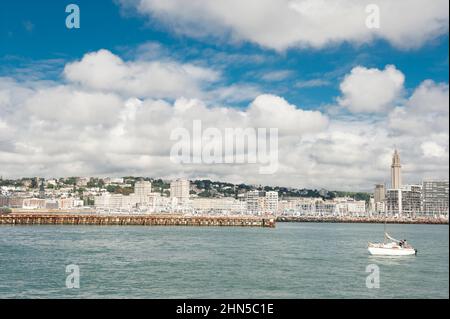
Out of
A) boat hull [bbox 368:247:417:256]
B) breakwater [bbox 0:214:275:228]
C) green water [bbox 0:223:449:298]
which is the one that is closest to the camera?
green water [bbox 0:223:449:298]

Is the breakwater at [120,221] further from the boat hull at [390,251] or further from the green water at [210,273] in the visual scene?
the boat hull at [390,251]

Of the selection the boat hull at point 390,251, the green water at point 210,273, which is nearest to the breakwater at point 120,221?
the green water at point 210,273

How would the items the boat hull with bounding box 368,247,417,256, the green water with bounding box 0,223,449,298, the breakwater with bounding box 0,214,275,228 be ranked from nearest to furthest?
the green water with bounding box 0,223,449,298 → the boat hull with bounding box 368,247,417,256 → the breakwater with bounding box 0,214,275,228

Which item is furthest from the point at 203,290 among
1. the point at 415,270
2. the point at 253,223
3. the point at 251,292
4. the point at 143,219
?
the point at 253,223

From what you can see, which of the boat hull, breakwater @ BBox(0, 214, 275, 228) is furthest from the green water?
breakwater @ BBox(0, 214, 275, 228)

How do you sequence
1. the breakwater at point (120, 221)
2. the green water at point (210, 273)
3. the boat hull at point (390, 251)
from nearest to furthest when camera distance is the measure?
1. the green water at point (210, 273)
2. the boat hull at point (390, 251)
3. the breakwater at point (120, 221)

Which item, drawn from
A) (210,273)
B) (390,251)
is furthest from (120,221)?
(210,273)

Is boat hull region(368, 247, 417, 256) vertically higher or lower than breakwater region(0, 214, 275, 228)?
higher

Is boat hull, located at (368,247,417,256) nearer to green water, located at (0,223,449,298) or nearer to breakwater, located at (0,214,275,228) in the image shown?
green water, located at (0,223,449,298)

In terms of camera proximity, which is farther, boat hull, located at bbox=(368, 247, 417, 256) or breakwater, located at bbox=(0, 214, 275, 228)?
breakwater, located at bbox=(0, 214, 275, 228)
